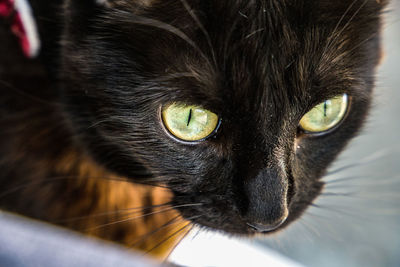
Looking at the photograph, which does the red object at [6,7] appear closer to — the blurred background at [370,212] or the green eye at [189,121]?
the green eye at [189,121]

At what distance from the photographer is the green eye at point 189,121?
74 cm

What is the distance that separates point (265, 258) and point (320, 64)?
517 millimetres

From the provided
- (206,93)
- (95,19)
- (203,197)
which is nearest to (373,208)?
(203,197)

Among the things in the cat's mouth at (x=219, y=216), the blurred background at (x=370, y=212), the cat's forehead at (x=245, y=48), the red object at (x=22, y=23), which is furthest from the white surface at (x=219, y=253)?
the red object at (x=22, y=23)

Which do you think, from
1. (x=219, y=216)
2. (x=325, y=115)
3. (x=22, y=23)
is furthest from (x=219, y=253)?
(x=22, y=23)

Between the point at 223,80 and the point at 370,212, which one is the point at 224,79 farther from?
the point at 370,212

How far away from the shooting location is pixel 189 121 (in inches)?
29.6

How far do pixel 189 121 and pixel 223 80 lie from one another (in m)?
0.09

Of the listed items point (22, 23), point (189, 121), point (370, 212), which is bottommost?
point (370, 212)

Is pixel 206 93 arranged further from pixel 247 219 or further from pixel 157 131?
pixel 247 219

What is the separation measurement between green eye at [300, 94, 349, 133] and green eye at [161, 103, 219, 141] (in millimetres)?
186

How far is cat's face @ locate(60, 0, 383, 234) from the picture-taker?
2.34 feet

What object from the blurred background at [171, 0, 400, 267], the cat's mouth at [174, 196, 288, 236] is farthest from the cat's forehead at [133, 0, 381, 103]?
the blurred background at [171, 0, 400, 267]

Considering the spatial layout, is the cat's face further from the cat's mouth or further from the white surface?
the white surface
